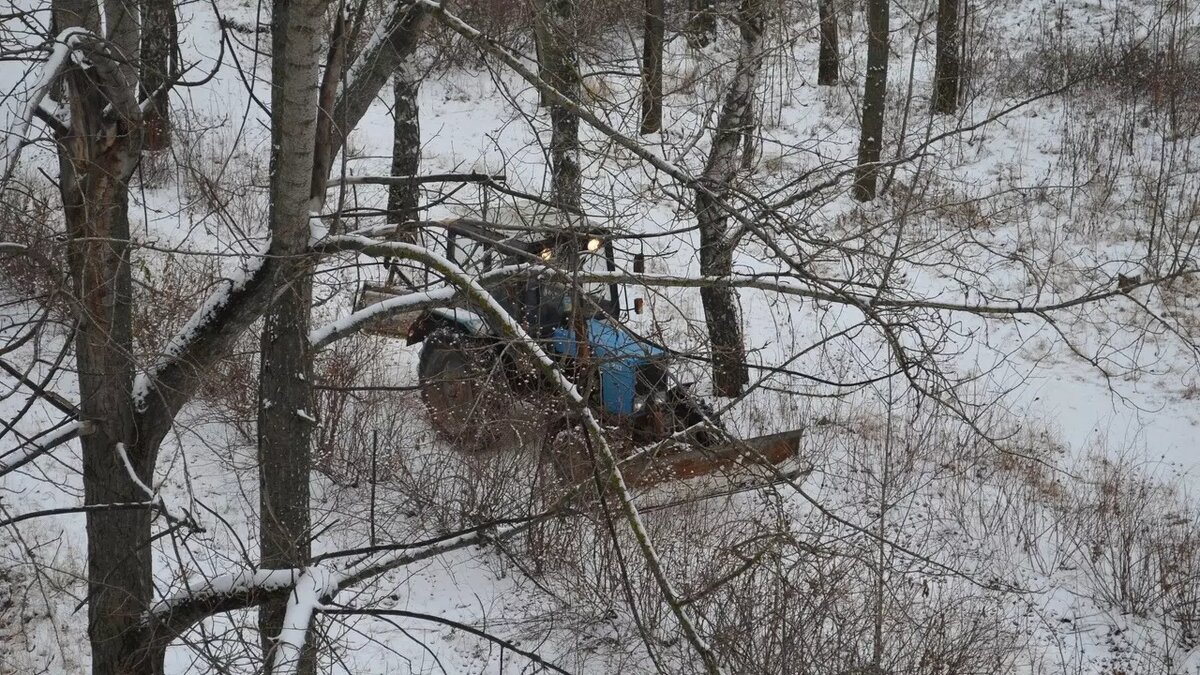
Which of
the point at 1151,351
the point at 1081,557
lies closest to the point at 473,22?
the point at 1081,557

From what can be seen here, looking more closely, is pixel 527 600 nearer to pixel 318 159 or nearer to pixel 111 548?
Answer: pixel 111 548

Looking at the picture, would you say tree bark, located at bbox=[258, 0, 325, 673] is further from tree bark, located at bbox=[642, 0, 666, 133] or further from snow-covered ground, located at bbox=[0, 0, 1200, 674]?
tree bark, located at bbox=[642, 0, 666, 133]

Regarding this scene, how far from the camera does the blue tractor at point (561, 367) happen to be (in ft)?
12.3

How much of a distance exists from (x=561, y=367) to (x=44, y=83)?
1.90 m

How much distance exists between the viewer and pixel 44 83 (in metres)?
3.08

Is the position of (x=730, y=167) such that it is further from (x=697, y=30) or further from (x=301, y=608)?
(x=301, y=608)

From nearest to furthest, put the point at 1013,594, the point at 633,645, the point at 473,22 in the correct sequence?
1. the point at 473,22
2. the point at 633,645
3. the point at 1013,594

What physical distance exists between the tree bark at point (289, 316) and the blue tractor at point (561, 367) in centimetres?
47

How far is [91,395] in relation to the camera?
3.88 metres

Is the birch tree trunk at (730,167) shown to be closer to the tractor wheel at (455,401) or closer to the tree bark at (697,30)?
the tree bark at (697,30)

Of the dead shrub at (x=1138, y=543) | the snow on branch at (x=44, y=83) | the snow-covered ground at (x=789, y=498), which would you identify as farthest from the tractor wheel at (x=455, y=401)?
the dead shrub at (x=1138, y=543)

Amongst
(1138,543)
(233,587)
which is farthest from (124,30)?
(1138,543)

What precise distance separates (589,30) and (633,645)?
13.0 feet

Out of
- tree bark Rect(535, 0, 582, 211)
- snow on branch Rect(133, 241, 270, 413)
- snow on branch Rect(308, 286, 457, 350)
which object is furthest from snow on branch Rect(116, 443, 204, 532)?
tree bark Rect(535, 0, 582, 211)
